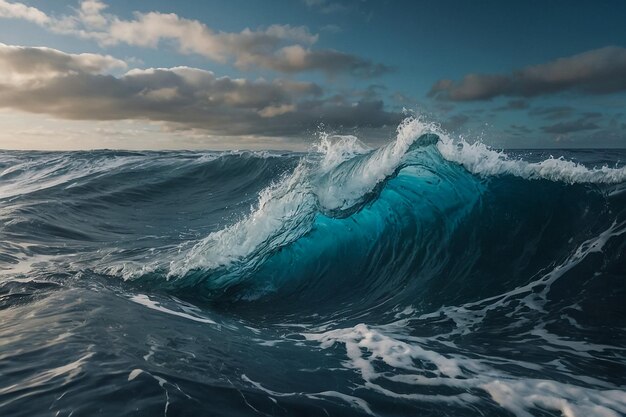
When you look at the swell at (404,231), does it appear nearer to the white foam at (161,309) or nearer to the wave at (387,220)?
the wave at (387,220)

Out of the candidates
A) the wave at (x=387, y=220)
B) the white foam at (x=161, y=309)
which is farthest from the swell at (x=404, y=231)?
the white foam at (x=161, y=309)

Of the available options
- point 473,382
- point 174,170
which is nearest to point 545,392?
point 473,382

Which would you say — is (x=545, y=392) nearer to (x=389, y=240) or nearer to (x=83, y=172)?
(x=389, y=240)

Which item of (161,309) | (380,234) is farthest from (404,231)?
(161,309)

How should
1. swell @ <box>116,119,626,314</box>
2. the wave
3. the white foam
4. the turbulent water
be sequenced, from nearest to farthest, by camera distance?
the turbulent water
the white foam
swell @ <box>116,119,626,314</box>
the wave

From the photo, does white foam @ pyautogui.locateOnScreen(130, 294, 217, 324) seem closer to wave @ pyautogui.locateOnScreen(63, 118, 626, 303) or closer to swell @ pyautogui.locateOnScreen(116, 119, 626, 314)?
swell @ pyautogui.locateOnScreen(116, 119, 626, 314)

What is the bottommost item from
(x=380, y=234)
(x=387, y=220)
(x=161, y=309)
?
(x=161, y=309)

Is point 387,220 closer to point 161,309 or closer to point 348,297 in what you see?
point 348,297

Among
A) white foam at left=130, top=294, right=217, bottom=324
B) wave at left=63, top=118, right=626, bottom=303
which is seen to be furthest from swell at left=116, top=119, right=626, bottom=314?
white foam at left=130, top=294, right=217, bottom=324
